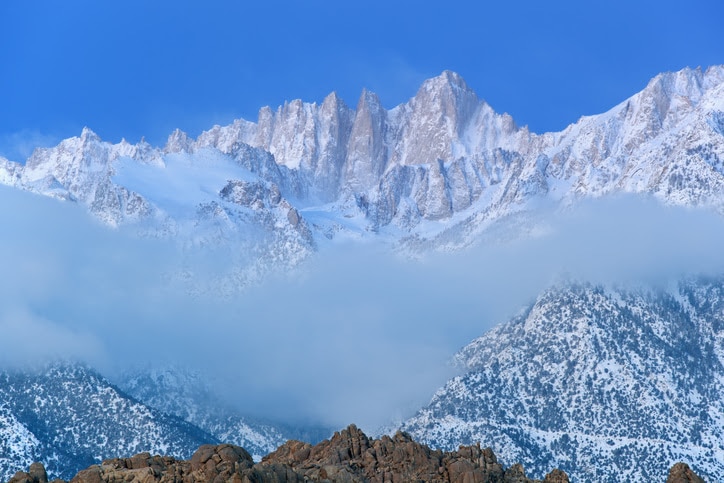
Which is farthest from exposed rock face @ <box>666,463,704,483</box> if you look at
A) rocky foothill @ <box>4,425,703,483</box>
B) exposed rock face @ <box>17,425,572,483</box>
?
exposed rock face @ <box>17,425,572,483</box>

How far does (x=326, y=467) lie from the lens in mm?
146750

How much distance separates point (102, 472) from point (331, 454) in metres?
36.8

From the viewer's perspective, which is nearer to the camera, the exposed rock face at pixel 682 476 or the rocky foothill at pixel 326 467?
the rocky foothill at pixel 326 467

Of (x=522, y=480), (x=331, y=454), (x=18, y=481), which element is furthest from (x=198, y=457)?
(x=522, y=480)

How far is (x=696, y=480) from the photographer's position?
161 metres

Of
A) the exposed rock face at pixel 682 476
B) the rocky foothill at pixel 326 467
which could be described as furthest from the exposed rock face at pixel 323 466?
the exposed rock face at pixel 682 476

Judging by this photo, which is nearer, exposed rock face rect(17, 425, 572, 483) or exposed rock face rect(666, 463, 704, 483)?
exposed rock face rect(17, 425, 572, 483)

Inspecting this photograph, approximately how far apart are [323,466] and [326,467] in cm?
168

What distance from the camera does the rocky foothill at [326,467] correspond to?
129 metres

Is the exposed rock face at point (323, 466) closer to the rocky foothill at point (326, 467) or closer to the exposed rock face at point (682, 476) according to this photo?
the rocky foothill at point (326, 467)

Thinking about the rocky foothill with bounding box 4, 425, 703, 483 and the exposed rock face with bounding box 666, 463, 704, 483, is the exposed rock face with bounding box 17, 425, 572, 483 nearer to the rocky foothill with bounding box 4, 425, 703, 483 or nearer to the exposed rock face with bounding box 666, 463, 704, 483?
the rocky foothill with bounding box 4, 425, 703, 483

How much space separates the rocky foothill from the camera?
12862cm

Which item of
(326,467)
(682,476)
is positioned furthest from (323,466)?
(682,476)

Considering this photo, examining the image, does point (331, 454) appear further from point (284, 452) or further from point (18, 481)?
point (18, 481)
